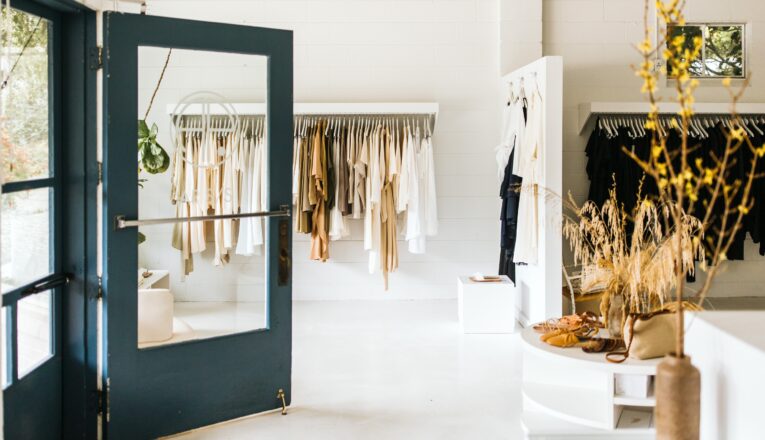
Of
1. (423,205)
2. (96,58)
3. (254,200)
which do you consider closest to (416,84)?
(423,205)

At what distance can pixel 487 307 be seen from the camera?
19.5ft

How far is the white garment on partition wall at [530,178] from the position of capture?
220 inches

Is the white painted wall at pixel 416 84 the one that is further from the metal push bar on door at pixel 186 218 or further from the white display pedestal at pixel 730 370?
the white display pedestal at pixel 730 370

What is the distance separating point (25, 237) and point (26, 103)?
526mm

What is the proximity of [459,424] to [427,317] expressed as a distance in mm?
2606

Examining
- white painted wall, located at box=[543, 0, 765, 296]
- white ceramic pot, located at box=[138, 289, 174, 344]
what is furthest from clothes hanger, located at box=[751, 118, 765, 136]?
white ceramic pot, located at box=[138, 289, 174, 344]

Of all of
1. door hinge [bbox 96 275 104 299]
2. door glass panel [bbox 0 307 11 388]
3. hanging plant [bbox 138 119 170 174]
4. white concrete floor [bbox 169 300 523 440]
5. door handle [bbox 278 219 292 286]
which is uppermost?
hanging plant [bbox 138 119 170 174]

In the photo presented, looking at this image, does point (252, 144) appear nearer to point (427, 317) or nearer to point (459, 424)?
point (459, 424)

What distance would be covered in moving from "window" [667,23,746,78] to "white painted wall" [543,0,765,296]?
0.08 metres

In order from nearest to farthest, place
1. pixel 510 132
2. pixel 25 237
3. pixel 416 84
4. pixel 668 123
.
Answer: pixel 25 237 < pixel 510 132 < pixel 668 123 < pixel 416 84

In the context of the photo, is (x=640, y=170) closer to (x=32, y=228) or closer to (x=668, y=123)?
(x=668, y=123)

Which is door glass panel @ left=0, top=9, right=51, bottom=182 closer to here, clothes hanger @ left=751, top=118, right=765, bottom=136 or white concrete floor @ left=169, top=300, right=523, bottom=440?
white concrete floor @ left=169, top=300, right=523, bottom=440

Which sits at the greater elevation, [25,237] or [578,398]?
[25,237]

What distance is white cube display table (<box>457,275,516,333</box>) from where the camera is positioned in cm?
592
